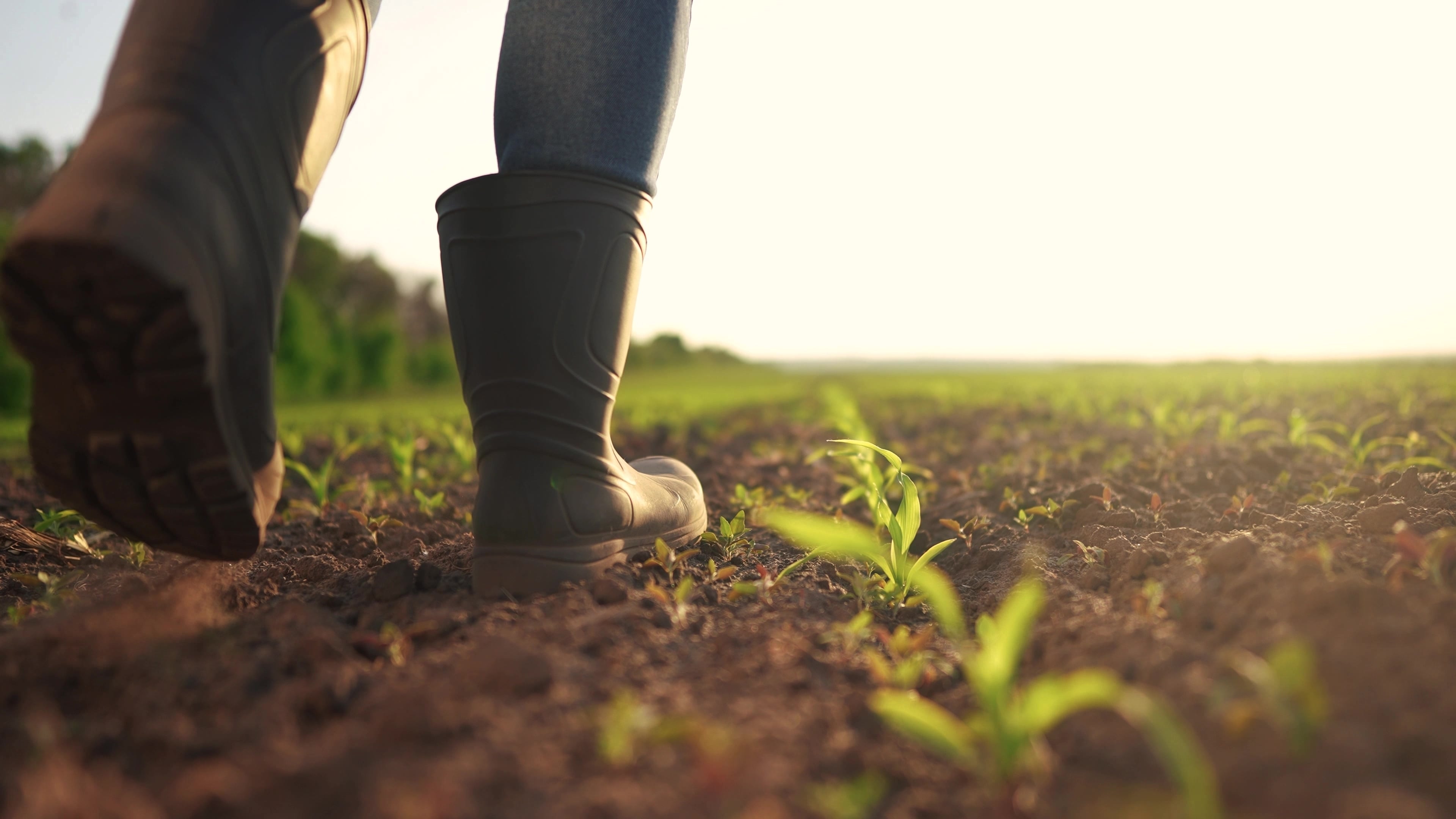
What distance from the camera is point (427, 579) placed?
5.10 feet

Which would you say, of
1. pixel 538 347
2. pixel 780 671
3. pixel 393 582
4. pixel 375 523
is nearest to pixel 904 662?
pixel 780 671

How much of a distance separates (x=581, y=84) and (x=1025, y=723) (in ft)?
4.17

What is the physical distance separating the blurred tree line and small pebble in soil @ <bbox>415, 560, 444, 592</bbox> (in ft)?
31.6

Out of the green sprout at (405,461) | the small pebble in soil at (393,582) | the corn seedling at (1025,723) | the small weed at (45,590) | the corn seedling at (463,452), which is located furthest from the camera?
the corn seedling at (463,452)

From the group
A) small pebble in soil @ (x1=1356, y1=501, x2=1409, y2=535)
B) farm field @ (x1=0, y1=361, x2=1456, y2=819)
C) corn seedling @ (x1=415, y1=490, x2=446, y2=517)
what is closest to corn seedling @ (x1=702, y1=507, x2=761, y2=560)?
farm field @ (x1=0, y1=361, x2=1456, y2=819)

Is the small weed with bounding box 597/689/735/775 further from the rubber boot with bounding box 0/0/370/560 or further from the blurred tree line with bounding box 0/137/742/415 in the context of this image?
the blurred tree line with bounding box 0/137/742/415

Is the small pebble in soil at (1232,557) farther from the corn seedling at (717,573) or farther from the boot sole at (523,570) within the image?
the boot sole at (523,570)

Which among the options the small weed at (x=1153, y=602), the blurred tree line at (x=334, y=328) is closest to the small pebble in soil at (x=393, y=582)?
the small weed at (x=1153, y=602)

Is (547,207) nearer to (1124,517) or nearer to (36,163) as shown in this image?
(1124,517)

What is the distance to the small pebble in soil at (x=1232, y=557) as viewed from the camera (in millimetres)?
1279

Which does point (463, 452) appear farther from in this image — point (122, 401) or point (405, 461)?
point (122, 401)

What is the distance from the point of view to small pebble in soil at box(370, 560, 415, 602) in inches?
58.5

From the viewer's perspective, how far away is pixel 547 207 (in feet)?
4.72

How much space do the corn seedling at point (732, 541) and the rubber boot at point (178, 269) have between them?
0.91m
